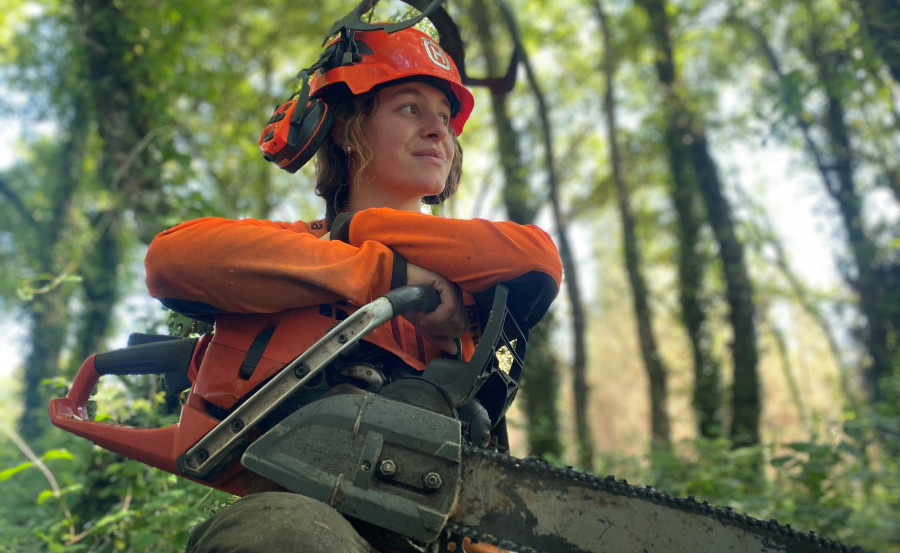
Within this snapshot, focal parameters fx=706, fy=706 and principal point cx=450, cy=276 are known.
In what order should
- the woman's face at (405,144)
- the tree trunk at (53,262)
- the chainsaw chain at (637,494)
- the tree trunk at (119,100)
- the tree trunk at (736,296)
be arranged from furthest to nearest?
1. the tree trunk at (53,262)
2. the tree trunk at (736,296)
3. the tree trunk at (119,100)
4. the woman's face at (405,144)
5. the chainsaw chain at (637,494)

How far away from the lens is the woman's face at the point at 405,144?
235 cm

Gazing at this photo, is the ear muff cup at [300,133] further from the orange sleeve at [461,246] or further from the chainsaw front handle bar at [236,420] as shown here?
the chainsaw front handle bar at [236,420]

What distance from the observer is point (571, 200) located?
1931 centimetres

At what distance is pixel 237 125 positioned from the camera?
1501 cm

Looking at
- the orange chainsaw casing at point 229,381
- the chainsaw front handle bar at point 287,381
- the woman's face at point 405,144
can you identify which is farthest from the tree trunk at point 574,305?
the chainsaw front handle bar at point 287,381

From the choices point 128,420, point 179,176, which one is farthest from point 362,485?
point 179,176

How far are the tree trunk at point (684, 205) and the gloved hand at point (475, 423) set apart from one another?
1052 cm

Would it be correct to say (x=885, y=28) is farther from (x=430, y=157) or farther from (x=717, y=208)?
(x=717, y=208)

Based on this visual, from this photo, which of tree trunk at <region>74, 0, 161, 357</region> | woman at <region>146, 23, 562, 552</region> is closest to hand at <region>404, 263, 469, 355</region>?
woman at <region>146, 23, 562, 552</region>

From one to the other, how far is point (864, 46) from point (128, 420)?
5.12m

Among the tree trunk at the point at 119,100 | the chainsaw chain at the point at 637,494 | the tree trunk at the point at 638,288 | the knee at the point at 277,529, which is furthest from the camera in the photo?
the tree trunk at the point at 638,288

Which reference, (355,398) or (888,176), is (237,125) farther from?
(355,398)

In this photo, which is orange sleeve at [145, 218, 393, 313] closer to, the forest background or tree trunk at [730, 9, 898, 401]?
the forest background

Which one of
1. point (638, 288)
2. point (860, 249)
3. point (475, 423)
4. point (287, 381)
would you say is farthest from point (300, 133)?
point (860, 249)
